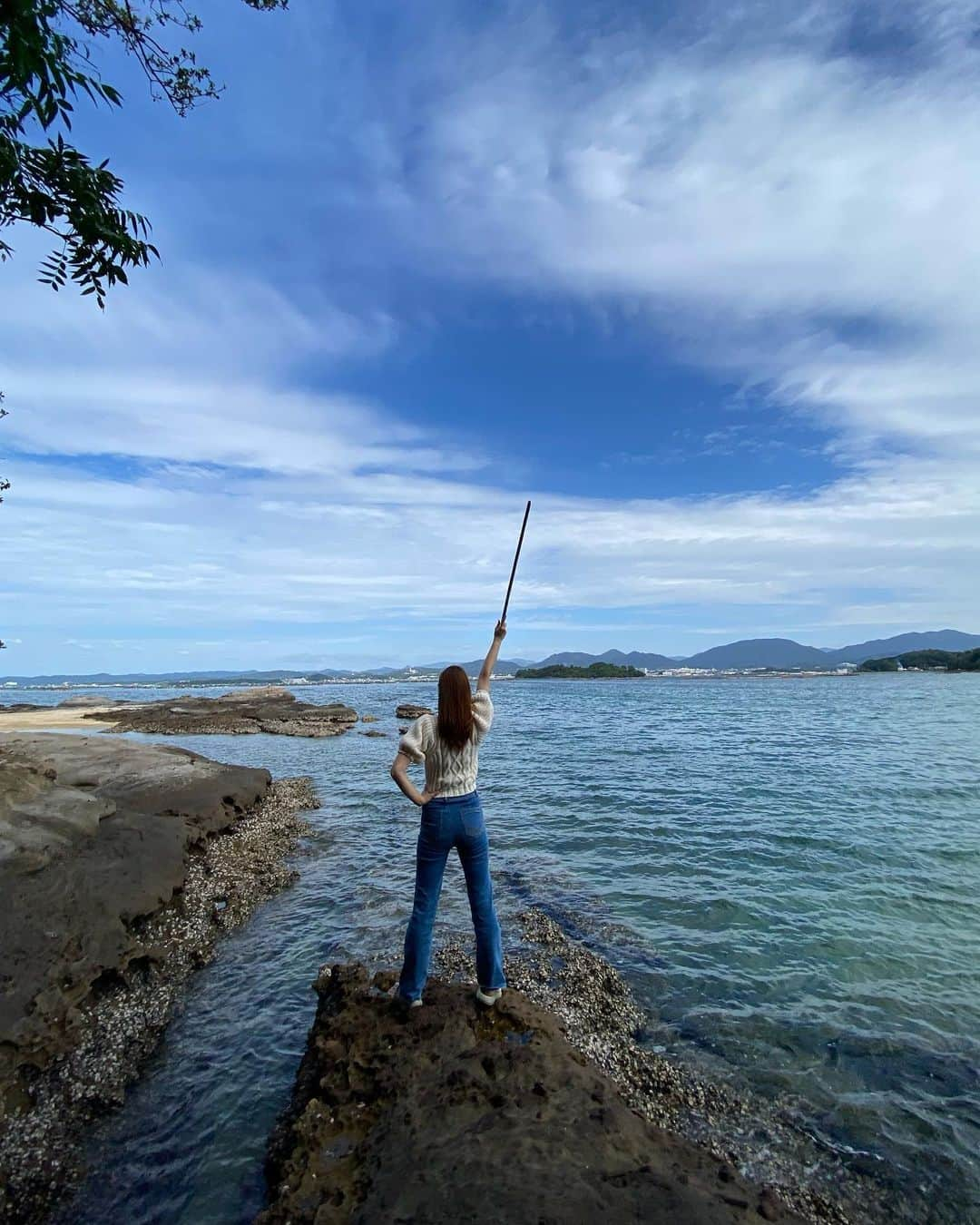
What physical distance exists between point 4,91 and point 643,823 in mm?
17284

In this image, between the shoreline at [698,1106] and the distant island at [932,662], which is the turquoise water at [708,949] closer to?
the shoreline at [698,1106]

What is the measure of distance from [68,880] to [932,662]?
652ft

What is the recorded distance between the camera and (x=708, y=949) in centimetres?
912

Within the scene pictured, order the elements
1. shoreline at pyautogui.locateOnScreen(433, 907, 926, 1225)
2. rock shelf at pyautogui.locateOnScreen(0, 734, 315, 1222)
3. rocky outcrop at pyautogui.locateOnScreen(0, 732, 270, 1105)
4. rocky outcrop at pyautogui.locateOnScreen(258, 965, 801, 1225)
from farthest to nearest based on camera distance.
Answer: rocky outcrop at pyautogui.locateOnScreen(0, 732, 270, 1105) < rock shelf at pyautogui.locateOnScreen(0, 734, 315, 1222) < shoreline at pyautogui.locateOnScreen(433, 907, 926, 1225) < rocky outcrop at pyautogui.locateOnScreen(258, 965, 801, 1225)

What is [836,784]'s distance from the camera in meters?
22.0

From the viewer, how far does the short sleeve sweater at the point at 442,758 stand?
18.8 feet

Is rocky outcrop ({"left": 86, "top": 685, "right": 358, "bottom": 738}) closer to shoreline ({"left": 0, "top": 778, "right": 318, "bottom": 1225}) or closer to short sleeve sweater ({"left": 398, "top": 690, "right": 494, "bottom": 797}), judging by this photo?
shoreline ({"left": 0, "top": 778, "right": 318, "bottom": 1225})

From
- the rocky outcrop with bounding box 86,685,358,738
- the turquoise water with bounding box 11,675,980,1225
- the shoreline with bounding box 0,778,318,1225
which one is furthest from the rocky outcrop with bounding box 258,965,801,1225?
the rocky outcrop with bounding box 86,685,358,738

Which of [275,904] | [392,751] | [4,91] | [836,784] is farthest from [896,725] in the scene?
[4,91]

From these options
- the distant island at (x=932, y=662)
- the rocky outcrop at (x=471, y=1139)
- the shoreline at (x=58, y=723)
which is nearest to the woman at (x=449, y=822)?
the rocky outcrop at (x=471, y=1139)

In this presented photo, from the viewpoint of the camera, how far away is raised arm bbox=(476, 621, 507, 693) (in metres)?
6.15

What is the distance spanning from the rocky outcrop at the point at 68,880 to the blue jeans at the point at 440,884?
3.78 metres

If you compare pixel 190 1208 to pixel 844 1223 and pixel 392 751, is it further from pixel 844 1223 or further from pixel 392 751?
pixel 392 751

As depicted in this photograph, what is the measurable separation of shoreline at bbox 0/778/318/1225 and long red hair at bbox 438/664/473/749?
4.35m
